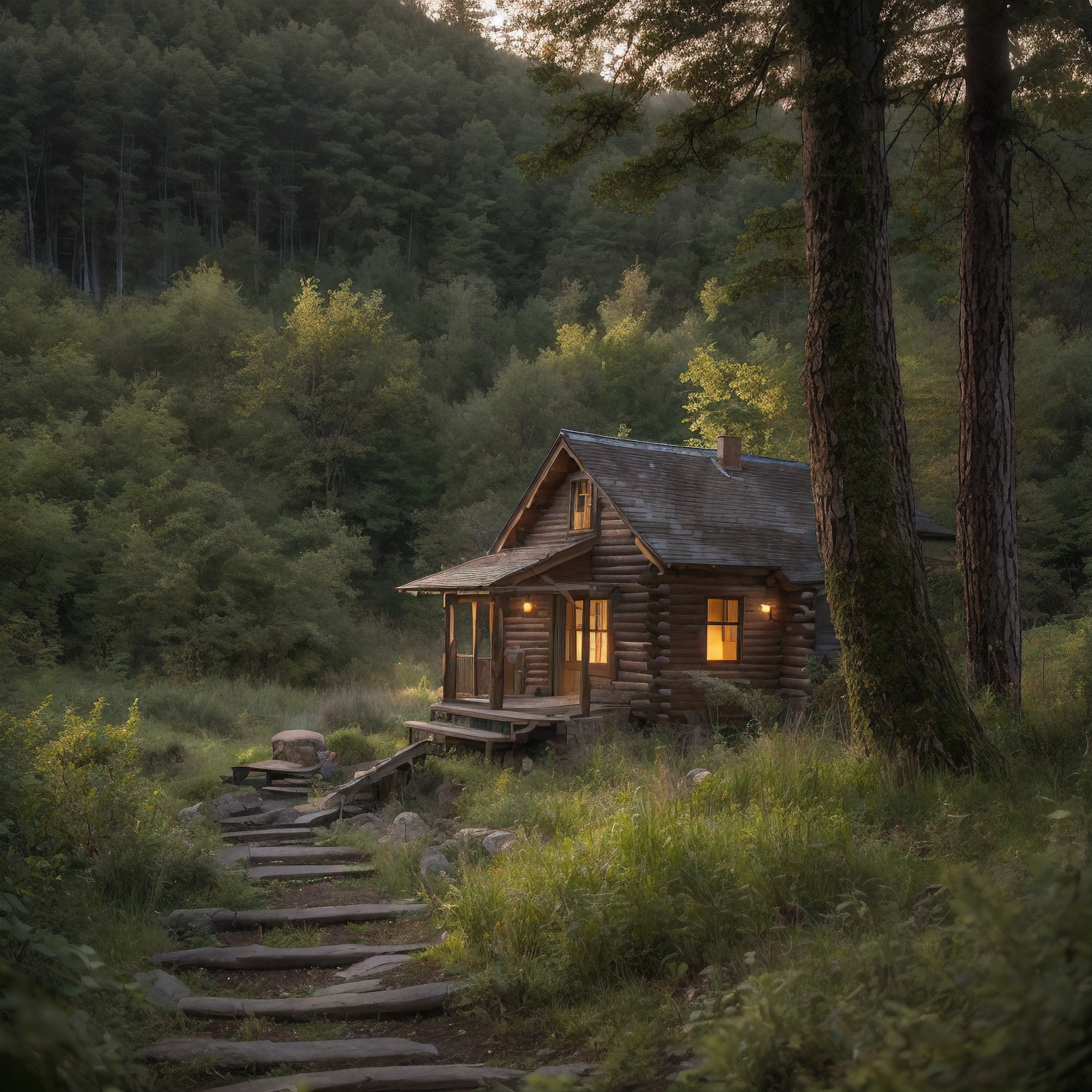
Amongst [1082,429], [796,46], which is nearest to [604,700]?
[796,46]

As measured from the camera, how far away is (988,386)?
33.8 ft

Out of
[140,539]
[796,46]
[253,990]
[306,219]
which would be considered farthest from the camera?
[306,219]

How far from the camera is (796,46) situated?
814 cm

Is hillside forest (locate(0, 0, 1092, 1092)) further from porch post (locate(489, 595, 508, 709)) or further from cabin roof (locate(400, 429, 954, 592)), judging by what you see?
→ cabin roof (locate(400, 429, 954, 592))

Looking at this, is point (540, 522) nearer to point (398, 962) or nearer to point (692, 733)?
point (692, 733)

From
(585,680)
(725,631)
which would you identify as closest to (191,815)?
(585,680)

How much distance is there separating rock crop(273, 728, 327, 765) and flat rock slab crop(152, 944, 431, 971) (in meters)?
9.74

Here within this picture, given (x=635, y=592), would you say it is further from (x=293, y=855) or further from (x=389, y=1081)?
(x=389, y=1081)

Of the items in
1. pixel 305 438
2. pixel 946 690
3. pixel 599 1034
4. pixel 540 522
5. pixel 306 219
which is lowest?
pixel 599 1034

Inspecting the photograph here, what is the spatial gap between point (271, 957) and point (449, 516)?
30.3 meters

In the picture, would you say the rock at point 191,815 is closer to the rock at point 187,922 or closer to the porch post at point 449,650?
the rock at point 187,922

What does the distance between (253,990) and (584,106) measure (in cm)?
844

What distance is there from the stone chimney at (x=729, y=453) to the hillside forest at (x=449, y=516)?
505 cm

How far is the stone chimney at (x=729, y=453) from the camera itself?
68.6ft
